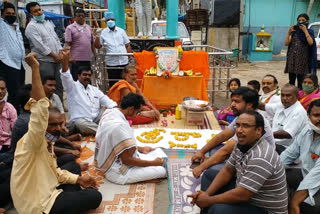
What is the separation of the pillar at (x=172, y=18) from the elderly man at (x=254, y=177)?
6.08 m

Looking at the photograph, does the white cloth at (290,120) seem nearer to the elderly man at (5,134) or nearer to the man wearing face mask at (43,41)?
the elderly man at (5,134)

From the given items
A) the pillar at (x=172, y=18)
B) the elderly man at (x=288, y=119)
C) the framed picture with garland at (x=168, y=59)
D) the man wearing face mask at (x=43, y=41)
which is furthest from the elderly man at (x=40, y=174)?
the pillar at (x=172, y=18)

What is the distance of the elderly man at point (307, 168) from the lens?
237 centimetres

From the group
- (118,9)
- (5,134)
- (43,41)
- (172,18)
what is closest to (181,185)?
(5,134)

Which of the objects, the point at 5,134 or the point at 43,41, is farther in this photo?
the point at 43,41

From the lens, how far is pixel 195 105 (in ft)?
17.0

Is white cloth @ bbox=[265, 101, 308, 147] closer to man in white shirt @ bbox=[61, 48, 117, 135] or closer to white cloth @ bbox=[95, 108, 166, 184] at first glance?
white cloth @ bbox=[95, 108, 166, 184]

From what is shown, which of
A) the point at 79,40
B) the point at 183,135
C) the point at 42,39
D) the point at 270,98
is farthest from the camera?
the point at 79,40

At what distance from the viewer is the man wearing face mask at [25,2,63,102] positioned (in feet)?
15.7

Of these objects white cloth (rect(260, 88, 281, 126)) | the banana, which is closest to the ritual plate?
the banana

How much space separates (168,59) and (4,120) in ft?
12.2

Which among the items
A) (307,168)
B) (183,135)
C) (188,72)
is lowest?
(183,135)

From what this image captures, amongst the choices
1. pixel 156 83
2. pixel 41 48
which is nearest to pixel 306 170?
pixel 156 83

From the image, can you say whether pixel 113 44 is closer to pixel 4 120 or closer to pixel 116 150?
pixel 4 120
